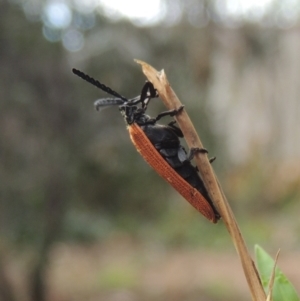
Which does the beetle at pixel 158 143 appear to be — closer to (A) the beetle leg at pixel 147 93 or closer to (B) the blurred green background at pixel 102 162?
(A) the beetle leg at pixel 147 93

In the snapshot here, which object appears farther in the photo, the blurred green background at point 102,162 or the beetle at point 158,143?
the blurred green background at point 102,162

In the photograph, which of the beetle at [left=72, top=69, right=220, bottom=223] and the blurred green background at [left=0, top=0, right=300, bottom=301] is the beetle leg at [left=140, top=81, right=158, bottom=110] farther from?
the blurred green background at [left=0, top=0, right=300, bottom=301]

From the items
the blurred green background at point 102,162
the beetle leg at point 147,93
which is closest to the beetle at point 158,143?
the beetle leg at point 147,93

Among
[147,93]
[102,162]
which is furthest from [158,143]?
[102,162]

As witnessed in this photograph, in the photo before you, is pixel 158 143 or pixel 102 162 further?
pixel 102 162

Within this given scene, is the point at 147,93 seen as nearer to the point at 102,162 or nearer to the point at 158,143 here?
the point at 158,143
